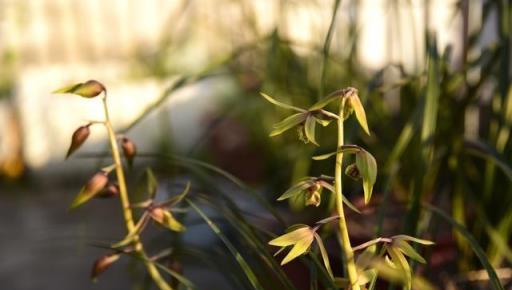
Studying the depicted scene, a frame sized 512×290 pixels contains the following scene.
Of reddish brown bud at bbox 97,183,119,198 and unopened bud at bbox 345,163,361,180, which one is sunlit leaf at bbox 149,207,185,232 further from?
unopened bud at bbox 345,163,361,180

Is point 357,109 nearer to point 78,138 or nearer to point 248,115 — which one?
point 78,138

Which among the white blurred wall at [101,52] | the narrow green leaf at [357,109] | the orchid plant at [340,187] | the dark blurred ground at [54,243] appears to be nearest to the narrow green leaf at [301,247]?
the orchid plant at [340,187]

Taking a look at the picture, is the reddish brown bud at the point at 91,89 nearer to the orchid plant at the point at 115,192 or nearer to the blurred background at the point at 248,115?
the orchid plant at the point at 115,192

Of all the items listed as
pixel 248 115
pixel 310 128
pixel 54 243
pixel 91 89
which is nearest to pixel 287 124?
pixel 310 128

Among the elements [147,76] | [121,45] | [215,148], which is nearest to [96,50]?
[121,45]

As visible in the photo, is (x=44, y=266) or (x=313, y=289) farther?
(x=44, y=266)

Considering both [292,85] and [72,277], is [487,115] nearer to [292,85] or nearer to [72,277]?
[292,85]
